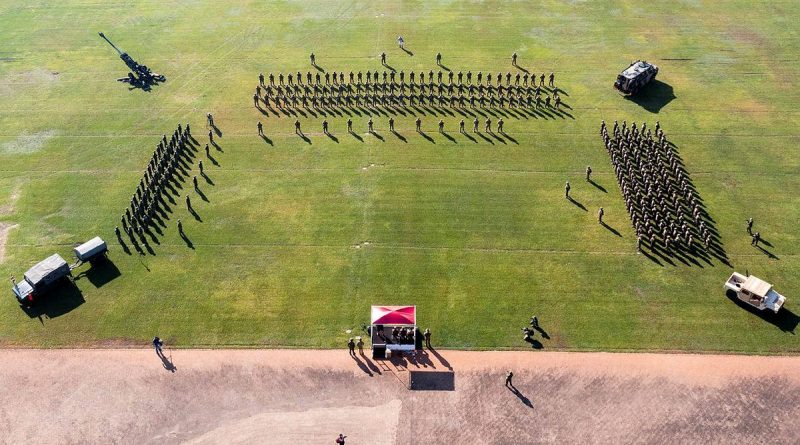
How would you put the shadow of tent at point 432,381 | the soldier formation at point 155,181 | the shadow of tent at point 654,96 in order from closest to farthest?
1. the shadow of tent at point 432,381
2. the soldier formation at point 155,181
3. the shadow of tent at point 654,96

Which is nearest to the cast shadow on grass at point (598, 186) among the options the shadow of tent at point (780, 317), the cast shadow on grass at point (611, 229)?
the cast shadow on grass at point (611, 229)

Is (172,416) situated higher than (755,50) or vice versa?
(755,50)

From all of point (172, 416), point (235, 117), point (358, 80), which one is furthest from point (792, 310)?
point (235, 117)

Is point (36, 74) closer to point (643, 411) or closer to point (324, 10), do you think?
point (324, 10)

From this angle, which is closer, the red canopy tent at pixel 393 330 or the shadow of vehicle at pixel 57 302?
the red canopy tent at pixel 393 330

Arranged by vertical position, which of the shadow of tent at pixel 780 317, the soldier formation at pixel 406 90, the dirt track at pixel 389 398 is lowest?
the dirt track at pixel 389 398

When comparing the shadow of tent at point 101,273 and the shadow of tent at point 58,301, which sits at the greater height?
the shadow of tent at point 101,273

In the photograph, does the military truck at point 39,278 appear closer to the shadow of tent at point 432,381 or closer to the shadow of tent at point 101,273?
the shadow of tent at point 101,273

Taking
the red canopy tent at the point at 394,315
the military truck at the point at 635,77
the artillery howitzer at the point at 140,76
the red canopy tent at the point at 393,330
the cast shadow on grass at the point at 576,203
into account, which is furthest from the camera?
the artillery howitzer at the point at 140,76
